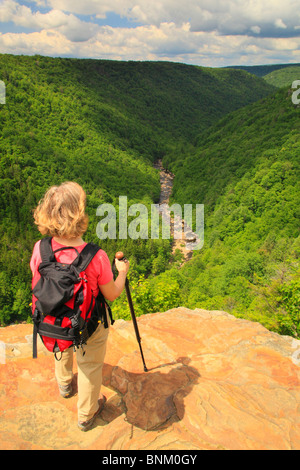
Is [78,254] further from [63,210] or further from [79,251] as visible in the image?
[63,210]

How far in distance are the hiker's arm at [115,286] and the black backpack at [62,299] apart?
177mm

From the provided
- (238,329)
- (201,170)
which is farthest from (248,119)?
(238,329)

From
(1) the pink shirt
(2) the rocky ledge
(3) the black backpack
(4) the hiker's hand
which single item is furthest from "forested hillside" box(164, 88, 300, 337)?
(3) the black backpack

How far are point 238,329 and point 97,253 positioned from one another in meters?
5.80

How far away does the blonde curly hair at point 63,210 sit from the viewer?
3.11m

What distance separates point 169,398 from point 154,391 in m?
0.29

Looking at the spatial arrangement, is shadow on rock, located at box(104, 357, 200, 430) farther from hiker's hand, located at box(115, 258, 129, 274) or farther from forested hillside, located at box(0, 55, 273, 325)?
forested hillside, located at box(0, 55, 273, 325)

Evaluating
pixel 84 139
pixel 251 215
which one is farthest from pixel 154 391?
pixel 84 139

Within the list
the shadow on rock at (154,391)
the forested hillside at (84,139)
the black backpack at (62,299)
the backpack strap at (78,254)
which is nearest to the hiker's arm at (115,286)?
the black backpack at (62,299)

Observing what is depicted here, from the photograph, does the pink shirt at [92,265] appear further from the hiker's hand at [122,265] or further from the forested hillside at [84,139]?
the forested hillside at [84,139]

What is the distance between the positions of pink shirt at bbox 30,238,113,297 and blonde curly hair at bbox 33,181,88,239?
0.19 metres

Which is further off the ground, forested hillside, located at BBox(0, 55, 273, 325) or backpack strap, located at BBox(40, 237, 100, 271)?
forested hillside, located at BBox(0, 55, 273, 325)

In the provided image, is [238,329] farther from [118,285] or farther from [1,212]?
[1,212]

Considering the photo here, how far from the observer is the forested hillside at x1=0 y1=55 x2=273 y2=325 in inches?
2219
